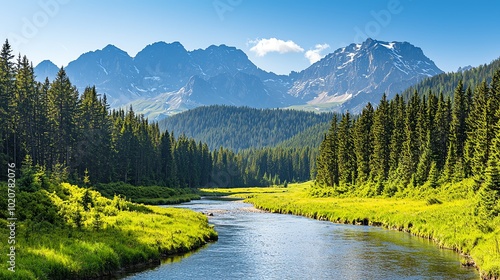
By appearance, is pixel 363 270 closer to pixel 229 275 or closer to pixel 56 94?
pixel 229 275

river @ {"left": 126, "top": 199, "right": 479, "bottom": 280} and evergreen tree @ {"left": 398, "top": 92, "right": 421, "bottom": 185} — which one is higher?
evergreen tree @ {"left": 398, "top": 92, "right": 421, "bottom": 185}

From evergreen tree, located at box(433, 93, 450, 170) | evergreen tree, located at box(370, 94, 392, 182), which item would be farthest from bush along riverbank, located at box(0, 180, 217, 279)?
evergreen tree, located at box(370, 94, 392, 182)

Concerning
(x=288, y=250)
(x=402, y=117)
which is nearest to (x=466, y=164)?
(x=402, y=117)

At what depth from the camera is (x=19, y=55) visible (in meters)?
90.2

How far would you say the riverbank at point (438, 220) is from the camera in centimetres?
3552

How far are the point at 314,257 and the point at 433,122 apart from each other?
69316 mm

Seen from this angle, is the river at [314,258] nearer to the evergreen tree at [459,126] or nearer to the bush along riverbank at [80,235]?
the bush along riverbank at [80,235]

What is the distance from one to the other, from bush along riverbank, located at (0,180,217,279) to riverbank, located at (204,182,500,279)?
24.0 meters

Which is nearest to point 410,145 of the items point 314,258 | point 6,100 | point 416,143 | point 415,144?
point 415,144

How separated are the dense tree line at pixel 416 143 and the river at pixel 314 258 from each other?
922 inches

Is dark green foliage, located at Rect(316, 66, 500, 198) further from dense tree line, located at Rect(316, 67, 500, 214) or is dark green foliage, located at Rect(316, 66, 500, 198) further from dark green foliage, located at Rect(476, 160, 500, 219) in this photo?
dark green foliage, located at Rect(476, 160, 500, 219)

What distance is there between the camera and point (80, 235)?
3594cm

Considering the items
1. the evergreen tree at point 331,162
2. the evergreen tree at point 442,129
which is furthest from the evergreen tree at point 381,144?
the evergreen tree at point 331,162

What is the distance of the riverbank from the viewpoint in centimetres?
3552
